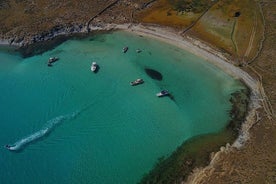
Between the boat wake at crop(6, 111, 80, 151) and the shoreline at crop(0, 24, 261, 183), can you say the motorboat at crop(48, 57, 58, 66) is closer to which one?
the shoreline at crop(0, 24, 261, 183)

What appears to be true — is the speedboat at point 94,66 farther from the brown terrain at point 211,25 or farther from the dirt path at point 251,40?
the dirt path at point 251,40

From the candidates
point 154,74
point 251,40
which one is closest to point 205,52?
point 251,40

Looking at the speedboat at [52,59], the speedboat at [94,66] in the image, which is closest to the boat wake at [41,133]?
the speedboat at [94,66]

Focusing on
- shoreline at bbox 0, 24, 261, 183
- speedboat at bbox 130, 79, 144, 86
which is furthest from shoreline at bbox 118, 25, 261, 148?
speedboat at bbox 130, 79, 144, 86

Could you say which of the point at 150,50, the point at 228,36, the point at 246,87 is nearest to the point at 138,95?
the point at 150,50

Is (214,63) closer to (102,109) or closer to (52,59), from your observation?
(102,109)

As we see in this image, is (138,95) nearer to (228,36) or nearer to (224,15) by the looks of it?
(228,36)
